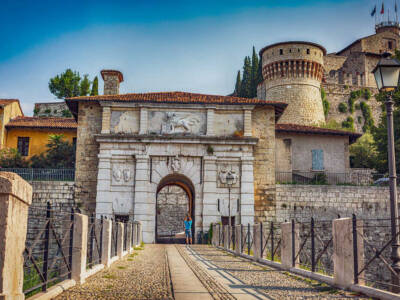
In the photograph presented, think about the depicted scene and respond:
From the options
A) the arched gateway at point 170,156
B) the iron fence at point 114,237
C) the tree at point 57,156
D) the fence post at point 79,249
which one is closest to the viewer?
the fence post at point 79,249

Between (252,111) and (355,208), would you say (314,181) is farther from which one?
(252,111)

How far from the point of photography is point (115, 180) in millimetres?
24297

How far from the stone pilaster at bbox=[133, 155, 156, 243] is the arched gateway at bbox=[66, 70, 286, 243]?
0.18 feet

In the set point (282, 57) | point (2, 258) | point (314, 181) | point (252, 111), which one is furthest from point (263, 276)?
point (282, 57)

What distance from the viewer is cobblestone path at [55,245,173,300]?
6.79m

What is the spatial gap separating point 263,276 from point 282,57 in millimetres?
39515

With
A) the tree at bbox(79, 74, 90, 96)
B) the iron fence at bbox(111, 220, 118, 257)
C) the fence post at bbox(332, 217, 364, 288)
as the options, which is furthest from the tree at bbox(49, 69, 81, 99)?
the fence post at bbox(332, 217, 364, 288)

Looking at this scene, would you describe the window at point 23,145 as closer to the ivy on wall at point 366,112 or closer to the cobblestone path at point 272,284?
the cobblestone path at point 272,284

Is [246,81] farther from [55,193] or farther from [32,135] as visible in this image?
[55,193]

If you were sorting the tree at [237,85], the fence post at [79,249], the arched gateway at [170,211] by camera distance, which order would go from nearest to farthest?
1. the fence post at [79,249]
2. the arched gateway at [170,211]
3. the tree at [237,85]

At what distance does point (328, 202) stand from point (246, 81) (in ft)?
116

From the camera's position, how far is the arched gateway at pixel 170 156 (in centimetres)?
2422

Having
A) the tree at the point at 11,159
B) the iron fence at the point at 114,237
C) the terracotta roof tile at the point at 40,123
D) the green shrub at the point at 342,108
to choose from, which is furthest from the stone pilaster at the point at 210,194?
the green shrub at the point at 342,108

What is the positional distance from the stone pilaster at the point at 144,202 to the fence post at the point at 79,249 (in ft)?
51.2
